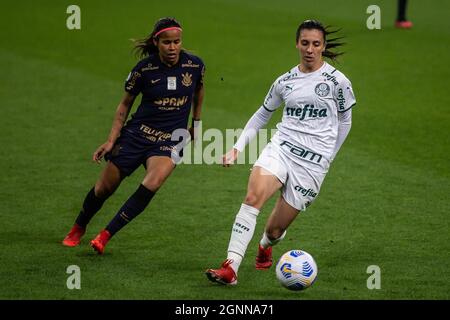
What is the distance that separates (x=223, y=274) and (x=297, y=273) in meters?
0.61

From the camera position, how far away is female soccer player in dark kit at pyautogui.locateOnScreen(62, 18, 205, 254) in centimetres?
870

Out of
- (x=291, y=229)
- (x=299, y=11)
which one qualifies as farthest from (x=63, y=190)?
(x=299, y=11)

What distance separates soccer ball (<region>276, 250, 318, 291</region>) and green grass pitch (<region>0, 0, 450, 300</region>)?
12cm

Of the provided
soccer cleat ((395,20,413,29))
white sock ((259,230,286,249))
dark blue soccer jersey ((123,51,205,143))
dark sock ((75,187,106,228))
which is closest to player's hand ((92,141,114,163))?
dark blue soccer jersey ((123,51,205,143))

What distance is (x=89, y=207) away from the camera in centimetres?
909

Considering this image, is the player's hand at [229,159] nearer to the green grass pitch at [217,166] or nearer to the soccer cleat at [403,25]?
the green grass pitch at [217,166]

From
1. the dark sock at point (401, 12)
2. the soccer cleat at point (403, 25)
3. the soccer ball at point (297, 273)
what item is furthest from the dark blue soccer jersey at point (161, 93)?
the soccer cleat at point (403, 25)

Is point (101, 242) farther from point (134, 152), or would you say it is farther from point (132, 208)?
point (134, 152)

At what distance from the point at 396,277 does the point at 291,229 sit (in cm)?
182

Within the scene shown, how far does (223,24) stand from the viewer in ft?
72.5

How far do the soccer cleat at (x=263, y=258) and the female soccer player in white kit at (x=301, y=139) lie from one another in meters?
0.40

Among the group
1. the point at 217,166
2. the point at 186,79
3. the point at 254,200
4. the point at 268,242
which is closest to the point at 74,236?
the point at 186,79

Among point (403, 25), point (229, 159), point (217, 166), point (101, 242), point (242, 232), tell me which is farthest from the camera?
point (403, 25)

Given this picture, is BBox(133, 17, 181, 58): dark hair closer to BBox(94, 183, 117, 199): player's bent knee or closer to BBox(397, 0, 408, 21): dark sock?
BBox(94, 183, 117, 199): player's bent knee
